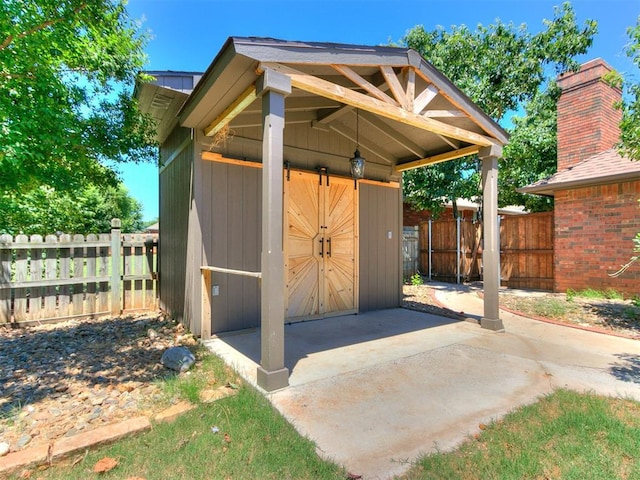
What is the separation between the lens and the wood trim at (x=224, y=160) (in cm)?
431

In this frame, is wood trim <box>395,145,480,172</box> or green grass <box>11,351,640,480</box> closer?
green grass <box>11,351,640,480</box>

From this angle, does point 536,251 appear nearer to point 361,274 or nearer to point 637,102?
point 637,102

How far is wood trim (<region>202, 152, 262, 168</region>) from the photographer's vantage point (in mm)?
4312

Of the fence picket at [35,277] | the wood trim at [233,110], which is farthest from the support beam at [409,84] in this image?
the fence picket at [35,277]

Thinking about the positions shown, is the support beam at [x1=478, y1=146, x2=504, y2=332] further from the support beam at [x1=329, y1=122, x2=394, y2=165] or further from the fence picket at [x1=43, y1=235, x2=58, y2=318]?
the fence picket at [x1=43, y1=235, x2=58, y2=318]

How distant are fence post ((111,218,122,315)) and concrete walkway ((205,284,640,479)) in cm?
260

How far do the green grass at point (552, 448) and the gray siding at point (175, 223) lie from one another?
371 cm

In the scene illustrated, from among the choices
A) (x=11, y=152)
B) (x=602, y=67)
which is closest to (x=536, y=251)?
(x=602, y=67)

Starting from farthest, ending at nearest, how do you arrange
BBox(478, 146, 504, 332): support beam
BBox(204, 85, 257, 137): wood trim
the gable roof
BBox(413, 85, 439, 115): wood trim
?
the gable roof
BBox(478, 146, 504, 332): support beam
BBox(413, 85, 439, 115): wood trim
BBox(204, 85, 257, 137): wood trim

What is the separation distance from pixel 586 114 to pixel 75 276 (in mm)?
11153

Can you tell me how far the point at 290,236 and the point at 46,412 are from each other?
3234 mm

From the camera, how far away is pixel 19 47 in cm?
291

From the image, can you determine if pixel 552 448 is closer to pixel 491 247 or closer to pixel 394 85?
pixel 491 247

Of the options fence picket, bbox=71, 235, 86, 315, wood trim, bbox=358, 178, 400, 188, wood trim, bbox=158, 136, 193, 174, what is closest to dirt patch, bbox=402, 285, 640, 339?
wood trim, bbox=358, 178, 400, 188
